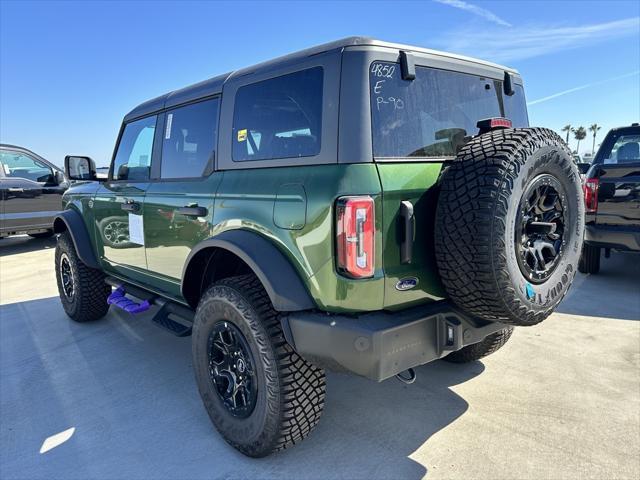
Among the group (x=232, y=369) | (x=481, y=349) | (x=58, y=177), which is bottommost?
(x=481, y=349)

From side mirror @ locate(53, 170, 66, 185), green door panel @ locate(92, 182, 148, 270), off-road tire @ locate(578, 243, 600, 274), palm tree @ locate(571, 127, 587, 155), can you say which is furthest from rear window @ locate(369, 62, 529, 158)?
palm tree @ locate(571, 127, 587, 155)

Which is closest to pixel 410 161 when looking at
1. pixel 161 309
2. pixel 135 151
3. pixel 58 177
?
pixel 161 309

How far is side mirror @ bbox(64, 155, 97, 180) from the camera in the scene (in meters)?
3.95

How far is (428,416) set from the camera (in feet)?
8.86

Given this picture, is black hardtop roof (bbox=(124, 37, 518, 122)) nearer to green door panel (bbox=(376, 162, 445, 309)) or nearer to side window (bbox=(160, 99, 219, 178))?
side window (bbox=(160, 99, 219, 178))

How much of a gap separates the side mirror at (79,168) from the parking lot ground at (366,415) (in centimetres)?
144

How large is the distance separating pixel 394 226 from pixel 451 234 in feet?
0.79

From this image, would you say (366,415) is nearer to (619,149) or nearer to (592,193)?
(592,193)

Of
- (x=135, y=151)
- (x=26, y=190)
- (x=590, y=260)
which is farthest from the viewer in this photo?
(x=26, y=190)

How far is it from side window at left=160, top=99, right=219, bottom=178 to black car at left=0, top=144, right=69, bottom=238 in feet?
21.8

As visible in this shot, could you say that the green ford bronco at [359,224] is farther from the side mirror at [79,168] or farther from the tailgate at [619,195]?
the tailgate at [619,195]

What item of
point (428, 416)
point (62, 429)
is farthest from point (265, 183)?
point (62, 429)

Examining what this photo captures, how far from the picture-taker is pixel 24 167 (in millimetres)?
8523

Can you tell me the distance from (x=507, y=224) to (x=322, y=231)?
76 cm
